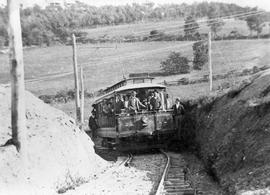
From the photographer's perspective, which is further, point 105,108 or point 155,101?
point 105,108

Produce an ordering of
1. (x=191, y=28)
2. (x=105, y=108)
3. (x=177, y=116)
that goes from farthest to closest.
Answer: (x=191, y=28), (x=105, y=108), (x=177, y=116)

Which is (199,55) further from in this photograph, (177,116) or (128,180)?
(128,180)

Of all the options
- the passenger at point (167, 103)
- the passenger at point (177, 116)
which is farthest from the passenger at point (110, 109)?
the passenger at point (177, 116)

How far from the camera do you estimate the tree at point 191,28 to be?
53125mm

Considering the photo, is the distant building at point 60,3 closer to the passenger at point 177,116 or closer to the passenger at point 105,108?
the passenger at point 105,108

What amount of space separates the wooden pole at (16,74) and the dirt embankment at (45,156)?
1.19 feet

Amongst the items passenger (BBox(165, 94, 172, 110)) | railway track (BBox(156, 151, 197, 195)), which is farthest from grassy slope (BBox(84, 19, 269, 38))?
railway track (BBox(156, 151, 197, 195))

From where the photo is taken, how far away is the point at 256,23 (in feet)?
177

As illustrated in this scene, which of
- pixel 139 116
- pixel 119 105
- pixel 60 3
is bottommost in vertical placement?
pixel 139 116

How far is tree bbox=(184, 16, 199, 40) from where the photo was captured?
53.1m

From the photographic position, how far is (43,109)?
15.4m

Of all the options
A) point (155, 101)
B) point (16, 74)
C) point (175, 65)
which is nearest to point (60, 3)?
point (16, 74)

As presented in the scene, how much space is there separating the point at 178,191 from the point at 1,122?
5514 millimetres

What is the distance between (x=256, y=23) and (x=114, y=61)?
19067 millimetres
